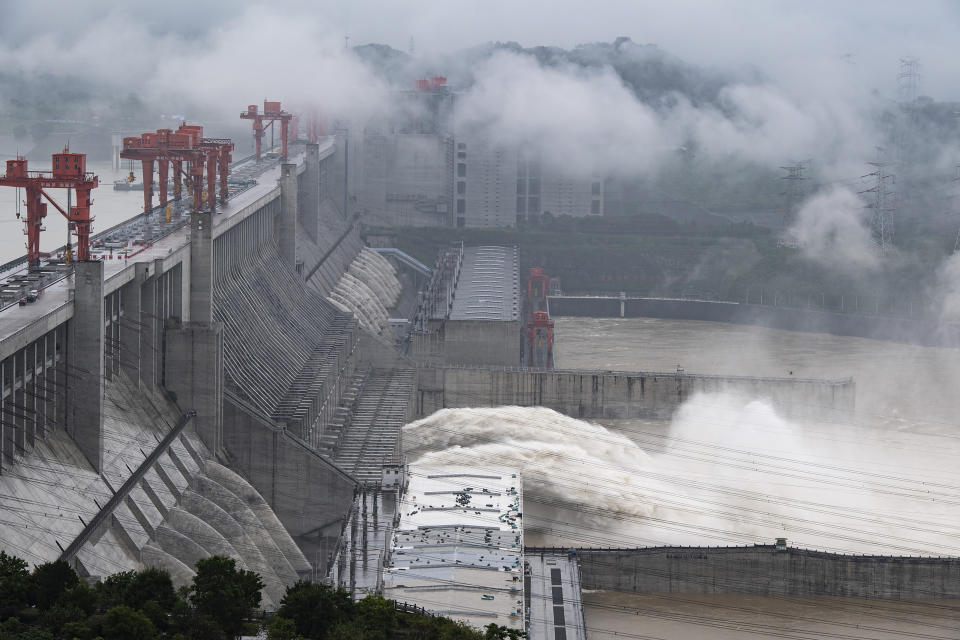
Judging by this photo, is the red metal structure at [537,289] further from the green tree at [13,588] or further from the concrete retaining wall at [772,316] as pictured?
the green tree at [13,588]

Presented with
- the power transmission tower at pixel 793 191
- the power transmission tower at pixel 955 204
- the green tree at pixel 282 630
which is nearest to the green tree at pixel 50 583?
the green tree at pixel 282 630

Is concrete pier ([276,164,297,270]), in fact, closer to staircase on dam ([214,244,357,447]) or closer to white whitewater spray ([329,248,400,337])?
staircase on dam ([214,244,357,447])

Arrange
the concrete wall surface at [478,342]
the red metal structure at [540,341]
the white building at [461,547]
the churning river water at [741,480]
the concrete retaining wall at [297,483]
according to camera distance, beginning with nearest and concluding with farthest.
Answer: the white building at [461,547]
the churning river water at [741,480]
the concrete retaining wall at [297,483]
the concrete wall surface at [478,342]
the red metal structure at [540,341]

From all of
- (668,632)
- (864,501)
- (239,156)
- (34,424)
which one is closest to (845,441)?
(864,501)

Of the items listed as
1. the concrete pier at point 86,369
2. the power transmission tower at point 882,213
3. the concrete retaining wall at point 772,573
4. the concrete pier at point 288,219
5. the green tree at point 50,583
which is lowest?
the concrete retaining wall at point 772,573

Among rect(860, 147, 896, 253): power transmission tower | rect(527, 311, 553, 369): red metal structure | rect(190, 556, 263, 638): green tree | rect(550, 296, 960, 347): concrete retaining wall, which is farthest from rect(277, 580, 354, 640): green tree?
rect(860, 147, 896, 253): power transmission tower
